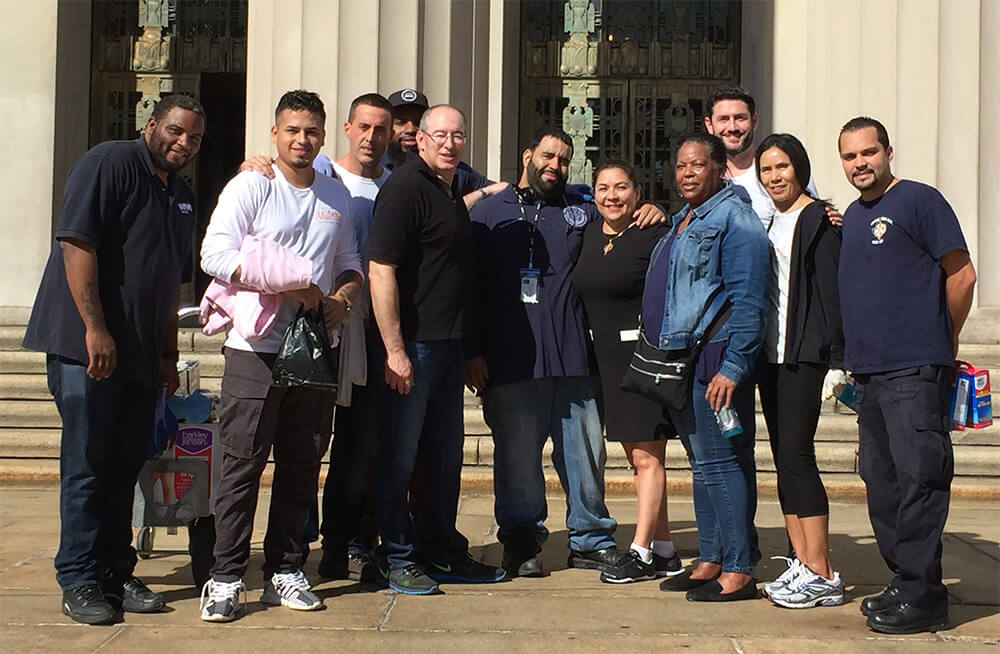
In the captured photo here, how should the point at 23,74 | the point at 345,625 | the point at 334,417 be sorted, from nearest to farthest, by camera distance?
the point at 345,625
the point at 334,417
the point at 23,74

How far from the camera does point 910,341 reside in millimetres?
4824

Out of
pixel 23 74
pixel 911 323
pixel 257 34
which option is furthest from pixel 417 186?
pixel 23 74

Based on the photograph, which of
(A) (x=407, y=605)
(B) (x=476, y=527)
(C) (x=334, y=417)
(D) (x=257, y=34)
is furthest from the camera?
(D) (x=257, y=34)

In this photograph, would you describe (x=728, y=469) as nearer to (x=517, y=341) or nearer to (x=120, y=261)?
(x=517, y=341)

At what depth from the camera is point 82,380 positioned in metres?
4.83

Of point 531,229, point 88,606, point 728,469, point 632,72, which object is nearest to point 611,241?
point 531,229

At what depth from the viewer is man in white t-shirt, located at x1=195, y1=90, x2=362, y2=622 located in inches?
193

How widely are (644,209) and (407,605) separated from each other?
2218 millimetres

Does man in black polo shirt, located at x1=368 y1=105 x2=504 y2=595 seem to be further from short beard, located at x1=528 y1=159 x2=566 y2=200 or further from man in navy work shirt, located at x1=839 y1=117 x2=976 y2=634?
man in navy work shirt, located at x1=839 y1=117 x2=976 y2=634

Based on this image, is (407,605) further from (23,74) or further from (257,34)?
(23,74)

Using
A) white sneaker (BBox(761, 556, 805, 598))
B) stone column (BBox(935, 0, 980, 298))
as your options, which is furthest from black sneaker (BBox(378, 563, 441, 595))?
stone column (BBox(935, 0, 980, 298))

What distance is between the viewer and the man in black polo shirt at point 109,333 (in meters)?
4.77

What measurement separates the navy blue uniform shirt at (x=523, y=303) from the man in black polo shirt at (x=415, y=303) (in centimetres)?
29

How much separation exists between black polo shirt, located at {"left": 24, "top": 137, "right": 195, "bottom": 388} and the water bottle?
2.48 m
